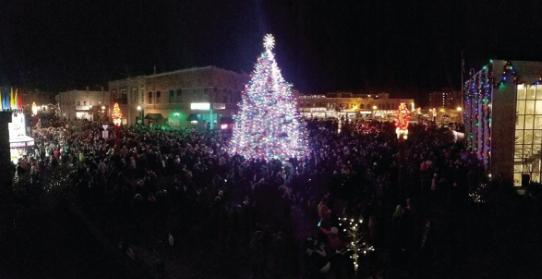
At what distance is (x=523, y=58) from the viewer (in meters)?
11.7

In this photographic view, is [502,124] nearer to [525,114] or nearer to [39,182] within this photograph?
[525,114]

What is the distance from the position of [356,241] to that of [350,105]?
83.6 meters

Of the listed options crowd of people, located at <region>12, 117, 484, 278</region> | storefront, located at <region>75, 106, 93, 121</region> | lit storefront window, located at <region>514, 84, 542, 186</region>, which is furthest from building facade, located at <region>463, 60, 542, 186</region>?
storefront, located at <region>75, 106, 93, 121</region>

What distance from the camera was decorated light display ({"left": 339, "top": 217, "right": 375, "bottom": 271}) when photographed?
6539mm

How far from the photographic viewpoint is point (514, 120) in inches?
468

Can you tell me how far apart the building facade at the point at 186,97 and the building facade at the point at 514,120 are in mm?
28523

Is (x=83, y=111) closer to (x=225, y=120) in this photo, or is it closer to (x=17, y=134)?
(x=225, y=120)

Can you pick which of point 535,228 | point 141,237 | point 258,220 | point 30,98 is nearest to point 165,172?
point 141,237

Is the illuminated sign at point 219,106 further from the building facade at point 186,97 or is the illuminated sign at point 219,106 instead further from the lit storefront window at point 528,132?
the lit storefront window at point 528,132

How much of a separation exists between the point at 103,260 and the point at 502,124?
12.3 m

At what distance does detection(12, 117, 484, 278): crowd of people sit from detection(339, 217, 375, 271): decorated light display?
3 centimetres

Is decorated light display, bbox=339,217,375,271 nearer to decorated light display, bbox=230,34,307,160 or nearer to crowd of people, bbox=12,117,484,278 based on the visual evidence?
crowd of people, bbox=12,117,484,278

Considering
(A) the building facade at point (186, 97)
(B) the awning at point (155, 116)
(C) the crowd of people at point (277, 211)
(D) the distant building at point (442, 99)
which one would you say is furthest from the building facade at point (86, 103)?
(D) the distant building at point (442, 99)

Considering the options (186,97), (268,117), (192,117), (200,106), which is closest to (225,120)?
(200,106)
